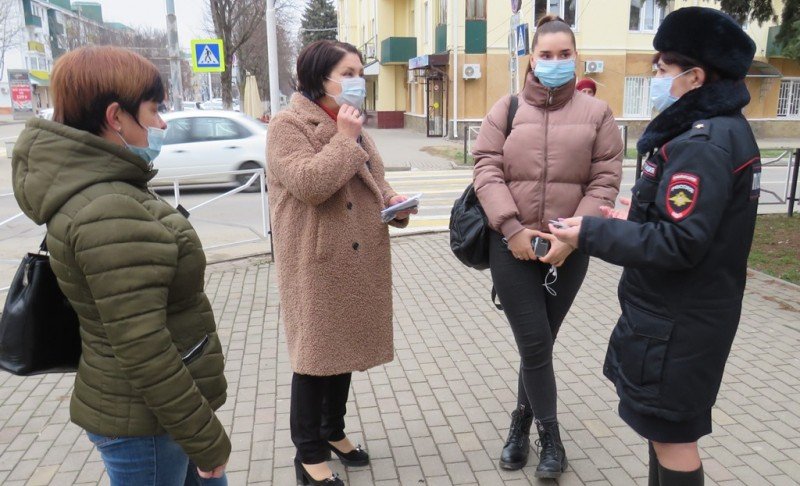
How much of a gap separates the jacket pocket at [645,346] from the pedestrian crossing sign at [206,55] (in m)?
13.2

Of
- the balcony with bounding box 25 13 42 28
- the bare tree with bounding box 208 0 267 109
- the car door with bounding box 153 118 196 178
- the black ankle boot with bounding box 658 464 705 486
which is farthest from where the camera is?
the balcony with bounding box 25 13 42 28

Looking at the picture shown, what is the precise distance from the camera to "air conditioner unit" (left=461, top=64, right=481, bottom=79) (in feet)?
76.7

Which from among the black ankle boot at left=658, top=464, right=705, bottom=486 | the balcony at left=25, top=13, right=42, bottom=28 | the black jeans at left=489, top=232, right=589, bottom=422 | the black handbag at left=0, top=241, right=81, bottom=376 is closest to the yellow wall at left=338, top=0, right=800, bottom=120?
the black jeans at left=489, top=232, right=589, bottom=422

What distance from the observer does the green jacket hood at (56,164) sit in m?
1.59

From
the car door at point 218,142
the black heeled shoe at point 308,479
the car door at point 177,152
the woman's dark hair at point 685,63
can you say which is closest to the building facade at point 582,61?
the car door at point 218,142

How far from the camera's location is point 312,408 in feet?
9.46

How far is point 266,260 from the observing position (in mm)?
7418

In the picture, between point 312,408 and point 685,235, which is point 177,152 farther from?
point 685,235

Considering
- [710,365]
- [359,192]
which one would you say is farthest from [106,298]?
[710,365]

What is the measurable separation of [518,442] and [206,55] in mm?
12695

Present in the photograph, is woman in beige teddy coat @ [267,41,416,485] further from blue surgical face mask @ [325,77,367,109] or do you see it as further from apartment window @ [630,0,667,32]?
apartment window @ [630,0,667,32]

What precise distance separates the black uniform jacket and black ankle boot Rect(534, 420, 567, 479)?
0.93 metres

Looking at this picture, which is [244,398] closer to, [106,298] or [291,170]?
[291,170]

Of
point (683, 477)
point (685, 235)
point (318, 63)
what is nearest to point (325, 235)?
point (318, 63)
